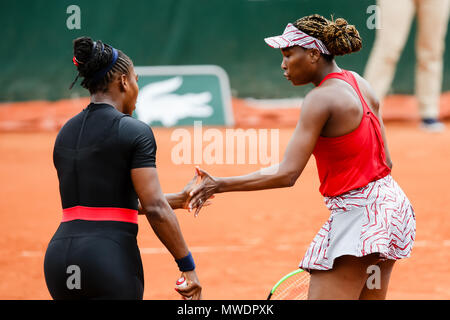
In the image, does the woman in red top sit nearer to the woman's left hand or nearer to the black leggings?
the woman's left hand

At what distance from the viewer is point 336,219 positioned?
3314mm

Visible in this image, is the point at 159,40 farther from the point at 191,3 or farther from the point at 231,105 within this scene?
the point at 231,105

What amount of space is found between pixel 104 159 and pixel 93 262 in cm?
43

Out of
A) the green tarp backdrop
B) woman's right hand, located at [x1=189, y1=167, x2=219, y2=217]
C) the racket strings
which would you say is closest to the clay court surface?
the racket strings

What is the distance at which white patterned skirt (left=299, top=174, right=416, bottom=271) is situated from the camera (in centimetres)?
317

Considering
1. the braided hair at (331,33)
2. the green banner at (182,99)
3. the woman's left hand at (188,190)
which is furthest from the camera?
the green banner at (182,99)

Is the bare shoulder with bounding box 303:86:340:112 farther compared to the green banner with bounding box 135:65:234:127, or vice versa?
the green banner with bounding box 135:65:234:127

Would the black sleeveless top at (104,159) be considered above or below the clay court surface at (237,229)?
above

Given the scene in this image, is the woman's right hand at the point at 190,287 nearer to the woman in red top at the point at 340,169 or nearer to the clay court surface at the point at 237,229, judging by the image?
the woman in red top at the point at 340,169

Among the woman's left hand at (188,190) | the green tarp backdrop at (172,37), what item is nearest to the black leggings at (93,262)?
the woman's left hand at (188,190)

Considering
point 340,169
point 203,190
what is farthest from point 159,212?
point 340,169

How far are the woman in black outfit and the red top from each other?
84cm

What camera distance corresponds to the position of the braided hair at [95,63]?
117 inches

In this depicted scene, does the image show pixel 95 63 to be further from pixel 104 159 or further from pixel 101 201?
pixel 101 201
